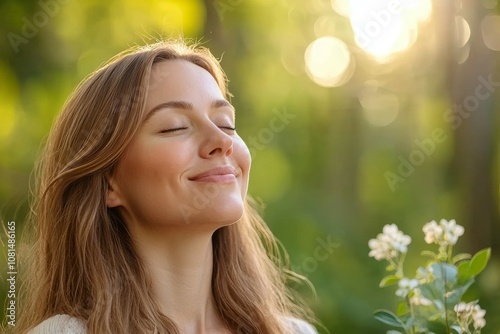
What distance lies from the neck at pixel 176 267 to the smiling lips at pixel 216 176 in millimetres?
131

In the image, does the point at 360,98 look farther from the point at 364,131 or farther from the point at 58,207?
the point at 58,207

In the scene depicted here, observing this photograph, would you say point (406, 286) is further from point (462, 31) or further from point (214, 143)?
point (462, 31)

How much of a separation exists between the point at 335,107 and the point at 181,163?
4.83 metres

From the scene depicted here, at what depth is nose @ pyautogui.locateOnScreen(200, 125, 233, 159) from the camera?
1.67 m

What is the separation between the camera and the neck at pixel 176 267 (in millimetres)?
1735

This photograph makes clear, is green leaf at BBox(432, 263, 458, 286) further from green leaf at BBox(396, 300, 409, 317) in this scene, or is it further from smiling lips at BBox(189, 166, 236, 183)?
smiling lips at BBox(189, 166, 236, 183)

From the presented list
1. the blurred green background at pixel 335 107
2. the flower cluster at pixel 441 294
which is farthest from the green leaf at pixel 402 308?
the blurred green background at pixel 335 107

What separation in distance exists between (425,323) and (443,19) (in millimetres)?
3646

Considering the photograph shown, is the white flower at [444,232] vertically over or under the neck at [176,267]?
over

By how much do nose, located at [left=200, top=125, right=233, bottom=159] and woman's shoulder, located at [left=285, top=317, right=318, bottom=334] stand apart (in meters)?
0.55

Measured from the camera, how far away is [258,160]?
6.00 meters

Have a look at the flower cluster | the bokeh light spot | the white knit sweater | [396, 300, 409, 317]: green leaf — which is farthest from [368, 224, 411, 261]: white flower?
the bokeh light spot

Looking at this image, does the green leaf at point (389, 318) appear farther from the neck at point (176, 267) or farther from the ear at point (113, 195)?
the ear at point (113, 195)

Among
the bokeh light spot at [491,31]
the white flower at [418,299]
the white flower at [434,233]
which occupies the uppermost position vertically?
the bokeh light spot at [491,31]
